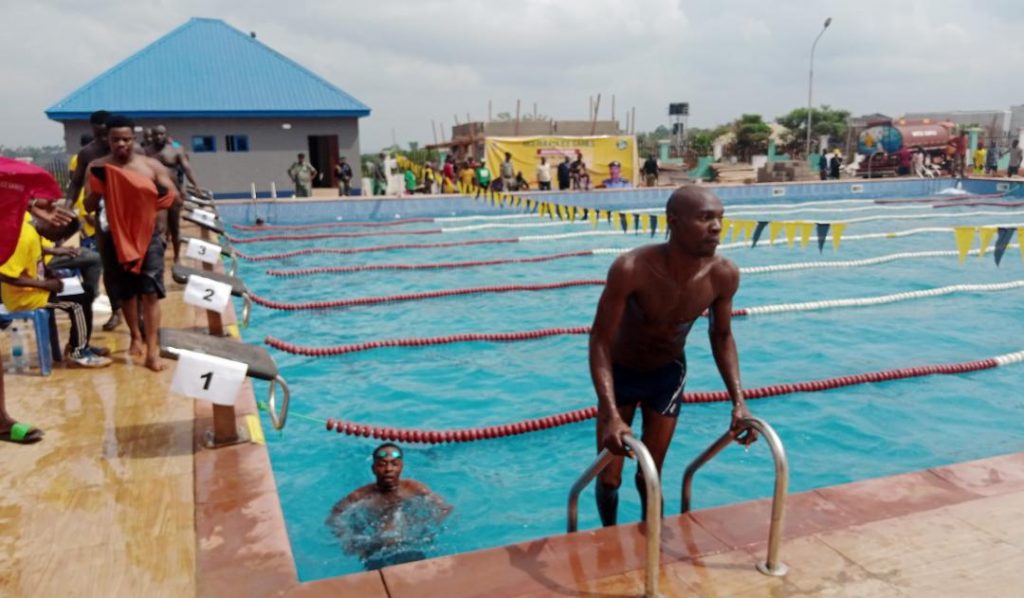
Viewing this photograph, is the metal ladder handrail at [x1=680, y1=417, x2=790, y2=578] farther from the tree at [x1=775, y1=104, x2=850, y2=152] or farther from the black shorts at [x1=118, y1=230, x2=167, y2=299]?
the tree at [x1=775, y1=104, x2=850, y2=152]

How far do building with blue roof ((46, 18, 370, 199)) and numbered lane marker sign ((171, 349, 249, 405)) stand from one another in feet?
74.6

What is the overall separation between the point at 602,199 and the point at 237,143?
1289 centimetres

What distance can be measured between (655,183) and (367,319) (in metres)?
22.0

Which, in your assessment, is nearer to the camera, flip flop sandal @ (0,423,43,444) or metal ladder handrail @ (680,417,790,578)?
metal ladder handrail @ (680,417,790,578)

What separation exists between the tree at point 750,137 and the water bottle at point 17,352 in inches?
1927

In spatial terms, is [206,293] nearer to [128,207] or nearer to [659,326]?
[128,207]

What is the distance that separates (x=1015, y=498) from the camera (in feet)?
12.3

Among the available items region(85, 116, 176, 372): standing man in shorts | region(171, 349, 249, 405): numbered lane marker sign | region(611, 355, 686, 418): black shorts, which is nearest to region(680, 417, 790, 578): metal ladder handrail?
region(611, 355, 686, 418): black shorts

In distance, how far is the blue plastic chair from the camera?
17.9 ft

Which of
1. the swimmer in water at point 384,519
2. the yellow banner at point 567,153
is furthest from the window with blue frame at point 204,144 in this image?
the swimmer in water at point 384,519

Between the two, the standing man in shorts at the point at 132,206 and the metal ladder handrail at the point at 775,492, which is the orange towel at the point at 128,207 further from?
the metal ladder handrail at the point at 775,492

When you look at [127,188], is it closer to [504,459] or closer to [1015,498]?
[504,459]

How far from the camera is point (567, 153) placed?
2995 centimetres

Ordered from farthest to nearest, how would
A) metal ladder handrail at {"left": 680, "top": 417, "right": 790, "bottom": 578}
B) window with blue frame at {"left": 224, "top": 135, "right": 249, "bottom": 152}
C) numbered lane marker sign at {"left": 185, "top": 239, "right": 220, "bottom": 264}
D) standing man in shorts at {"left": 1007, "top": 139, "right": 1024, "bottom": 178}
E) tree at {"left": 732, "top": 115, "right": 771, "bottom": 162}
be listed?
tree at {"left": 732, "top": 115, "right": 771, "bottom": 162}, standing man in shorts at {"left": 1007, "top": 139, "right": 1024, "bottom": 178}, window with blue frame at {"left": 224, "top": 135, "right": 249, "bottom": 152}, numbered lane marker sign at {"left": 185, "top": 239, "right": 220, "bottom": 264}, metal ladder handrail at {"left": 680, "top": 417, "right": 790, "bottom": 578}
